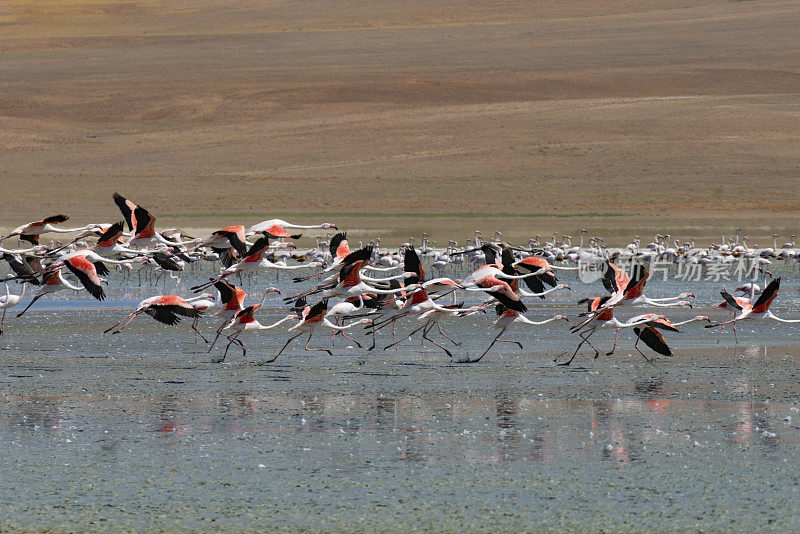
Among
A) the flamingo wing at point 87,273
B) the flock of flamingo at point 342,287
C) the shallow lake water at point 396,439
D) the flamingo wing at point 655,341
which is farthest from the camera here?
the flamingo wing at point 655,341

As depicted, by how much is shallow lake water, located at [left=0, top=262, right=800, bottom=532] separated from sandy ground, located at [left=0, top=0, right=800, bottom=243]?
67.8 ft

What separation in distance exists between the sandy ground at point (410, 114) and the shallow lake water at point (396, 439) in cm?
2065

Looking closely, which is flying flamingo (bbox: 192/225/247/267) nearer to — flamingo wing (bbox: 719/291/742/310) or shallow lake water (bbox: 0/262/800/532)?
shallow lake water (bbox: 0/262/800/532)

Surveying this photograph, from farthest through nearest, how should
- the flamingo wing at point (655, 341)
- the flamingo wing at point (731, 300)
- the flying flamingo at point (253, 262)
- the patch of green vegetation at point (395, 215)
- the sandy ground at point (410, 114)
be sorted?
the sandy ground at point (410, 114) → the patch of green vegetation at point (395, 215) → the flamingo wing at point (731, 300) → the flying flamingo at point (253, 262) → the flamingo wing at point (655, 341)

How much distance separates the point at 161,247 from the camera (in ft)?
52.8

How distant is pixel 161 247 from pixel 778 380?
822 centimetres

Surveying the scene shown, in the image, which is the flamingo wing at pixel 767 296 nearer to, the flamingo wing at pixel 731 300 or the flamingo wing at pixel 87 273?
the flamingo wing at pixel 731 300

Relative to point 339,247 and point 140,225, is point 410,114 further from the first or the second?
point 140,225

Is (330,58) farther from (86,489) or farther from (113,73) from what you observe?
(86,489)

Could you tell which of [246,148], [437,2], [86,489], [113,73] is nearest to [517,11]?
[437,2]

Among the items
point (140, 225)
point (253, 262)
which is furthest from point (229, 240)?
point (140, 225)

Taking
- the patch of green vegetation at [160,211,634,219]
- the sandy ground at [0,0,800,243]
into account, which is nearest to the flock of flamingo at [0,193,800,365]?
the sandy ground at [0,0,800,243]

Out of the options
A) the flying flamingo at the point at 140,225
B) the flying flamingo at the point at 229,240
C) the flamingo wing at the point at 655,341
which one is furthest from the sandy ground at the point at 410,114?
the flamingo wing at the point at 655,341

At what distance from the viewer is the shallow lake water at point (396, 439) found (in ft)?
24.2
